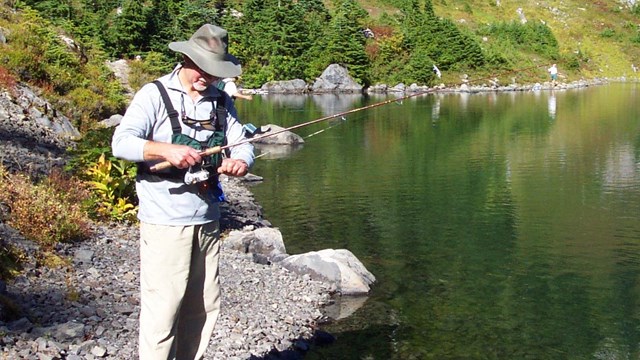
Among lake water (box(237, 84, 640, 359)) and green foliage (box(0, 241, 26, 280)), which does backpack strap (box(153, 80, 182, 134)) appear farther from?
lake water (box(237, 84, 640, 359))

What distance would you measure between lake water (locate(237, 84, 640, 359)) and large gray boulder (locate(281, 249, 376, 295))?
0.33 meters

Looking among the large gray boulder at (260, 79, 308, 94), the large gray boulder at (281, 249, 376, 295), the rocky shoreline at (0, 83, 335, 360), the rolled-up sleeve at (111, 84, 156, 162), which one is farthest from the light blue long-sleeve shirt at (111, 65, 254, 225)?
the large gray boulder at (260, 79, 308, 94)

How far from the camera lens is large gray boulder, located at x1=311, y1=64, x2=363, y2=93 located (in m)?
66.0

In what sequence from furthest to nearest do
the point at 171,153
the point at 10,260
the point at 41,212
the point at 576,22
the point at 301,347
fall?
the point at 576,22, the point at 41,212, the point at 301,347, the point at 10,260, the point at 171,153

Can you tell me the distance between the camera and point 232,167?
475 centimetres

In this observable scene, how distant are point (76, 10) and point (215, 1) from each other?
17303 millimetres

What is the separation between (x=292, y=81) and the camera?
6600cm

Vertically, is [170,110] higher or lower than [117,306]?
higher

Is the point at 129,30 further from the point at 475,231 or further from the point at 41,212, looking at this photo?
the point at 41,212

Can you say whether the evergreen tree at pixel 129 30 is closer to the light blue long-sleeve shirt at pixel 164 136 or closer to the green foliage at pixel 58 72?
the green foliage at pixel 58 72

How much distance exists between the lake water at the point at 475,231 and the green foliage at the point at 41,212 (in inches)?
161

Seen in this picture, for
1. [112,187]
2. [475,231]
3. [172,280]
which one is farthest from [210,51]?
[475,231]

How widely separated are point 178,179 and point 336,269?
6.92 m

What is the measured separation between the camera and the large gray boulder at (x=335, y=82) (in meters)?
66.0
